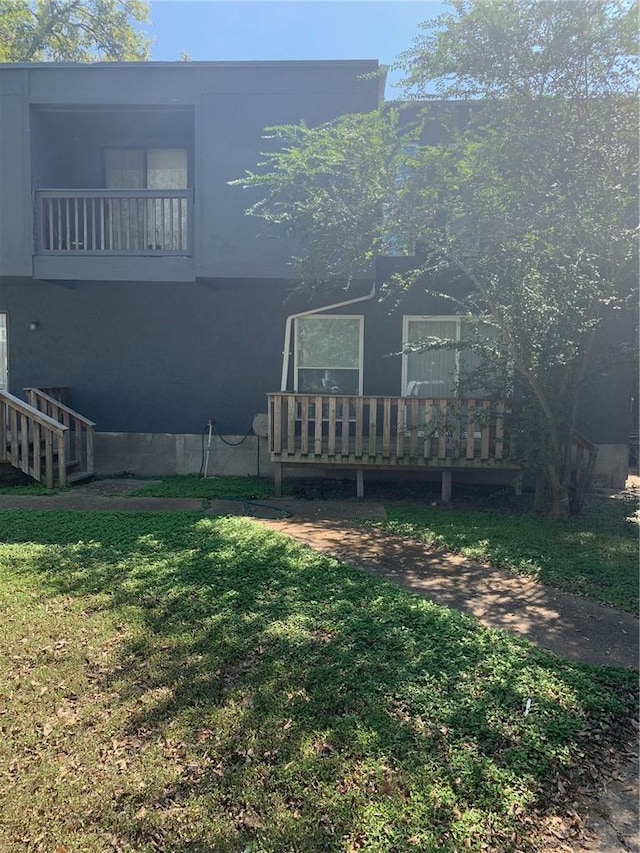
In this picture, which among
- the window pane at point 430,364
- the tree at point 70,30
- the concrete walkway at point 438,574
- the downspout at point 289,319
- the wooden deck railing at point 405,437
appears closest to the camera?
the concrete walkway at point 438,574

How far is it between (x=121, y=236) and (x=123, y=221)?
248mm

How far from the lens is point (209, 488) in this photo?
8578 mm

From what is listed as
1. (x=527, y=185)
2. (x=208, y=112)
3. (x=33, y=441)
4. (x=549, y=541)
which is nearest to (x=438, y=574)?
(x=549, y=541)

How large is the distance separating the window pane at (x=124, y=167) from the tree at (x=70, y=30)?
38.4 feet

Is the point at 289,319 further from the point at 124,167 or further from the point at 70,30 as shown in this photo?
the point at 70,30

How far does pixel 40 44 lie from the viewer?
19031 millimetres

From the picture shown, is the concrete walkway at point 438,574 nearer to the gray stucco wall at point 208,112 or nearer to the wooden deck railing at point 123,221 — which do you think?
the gray stucco wall at point 208,112

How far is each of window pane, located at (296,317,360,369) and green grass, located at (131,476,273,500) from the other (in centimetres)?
227

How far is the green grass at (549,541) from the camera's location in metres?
4.73

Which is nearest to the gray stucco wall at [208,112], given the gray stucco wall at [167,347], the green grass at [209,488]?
the gray stucco wall at [167,347]

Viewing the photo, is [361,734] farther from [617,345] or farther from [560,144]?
[560,144]

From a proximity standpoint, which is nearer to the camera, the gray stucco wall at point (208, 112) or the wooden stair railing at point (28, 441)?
the wooden stair railing at point (28, 441)

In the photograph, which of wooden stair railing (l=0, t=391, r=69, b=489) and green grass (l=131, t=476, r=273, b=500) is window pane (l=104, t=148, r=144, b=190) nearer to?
wooden stair railing (l=0, t=391, r=69, b=489)

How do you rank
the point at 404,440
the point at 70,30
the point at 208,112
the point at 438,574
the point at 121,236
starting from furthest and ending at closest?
1. the point at 70,30
2. the point at 121,236
3. the point at 208,112
4. the point at 404,440
5. the point at 438,574
